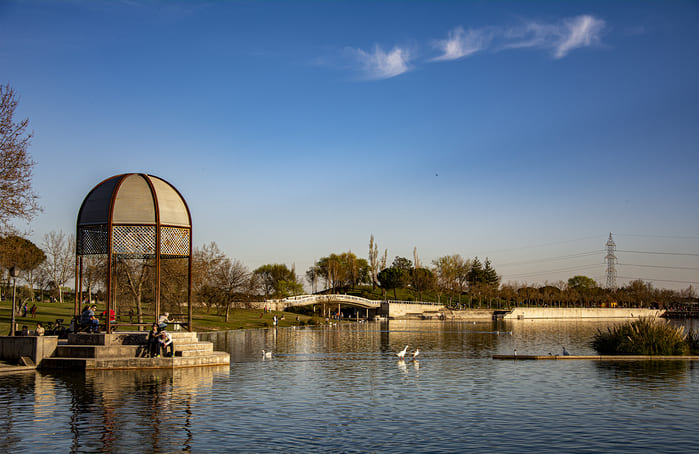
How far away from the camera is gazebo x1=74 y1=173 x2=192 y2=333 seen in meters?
27.3

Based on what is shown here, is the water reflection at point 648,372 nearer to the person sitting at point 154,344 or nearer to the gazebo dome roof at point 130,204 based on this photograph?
the person sitting at point 154,344

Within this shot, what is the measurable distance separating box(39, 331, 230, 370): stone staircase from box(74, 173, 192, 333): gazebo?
70.2 inches

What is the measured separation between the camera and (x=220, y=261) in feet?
220

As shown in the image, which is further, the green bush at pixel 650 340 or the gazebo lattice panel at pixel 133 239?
the green bush at pixel 650 340

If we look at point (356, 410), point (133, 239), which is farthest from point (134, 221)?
point (356, 410)

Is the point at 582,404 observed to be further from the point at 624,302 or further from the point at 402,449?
the point at 624,302

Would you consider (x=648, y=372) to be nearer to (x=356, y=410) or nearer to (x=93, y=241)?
(x=356, y=410)

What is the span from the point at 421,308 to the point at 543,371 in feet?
345

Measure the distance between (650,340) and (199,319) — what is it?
46429 millimetres

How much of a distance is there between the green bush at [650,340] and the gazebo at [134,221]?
80.7ft

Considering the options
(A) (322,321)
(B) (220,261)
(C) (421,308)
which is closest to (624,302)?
(C) (421,308)

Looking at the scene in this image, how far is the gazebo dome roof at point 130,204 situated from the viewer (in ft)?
89.7

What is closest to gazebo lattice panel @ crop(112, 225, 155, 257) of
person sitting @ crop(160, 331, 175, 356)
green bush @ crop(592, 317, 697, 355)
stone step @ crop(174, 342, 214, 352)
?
person sitting @ crop(160, 331, 175, 356)

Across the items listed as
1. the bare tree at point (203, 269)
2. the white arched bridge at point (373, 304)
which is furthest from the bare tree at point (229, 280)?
the white arched bridge at point (373, 304)
